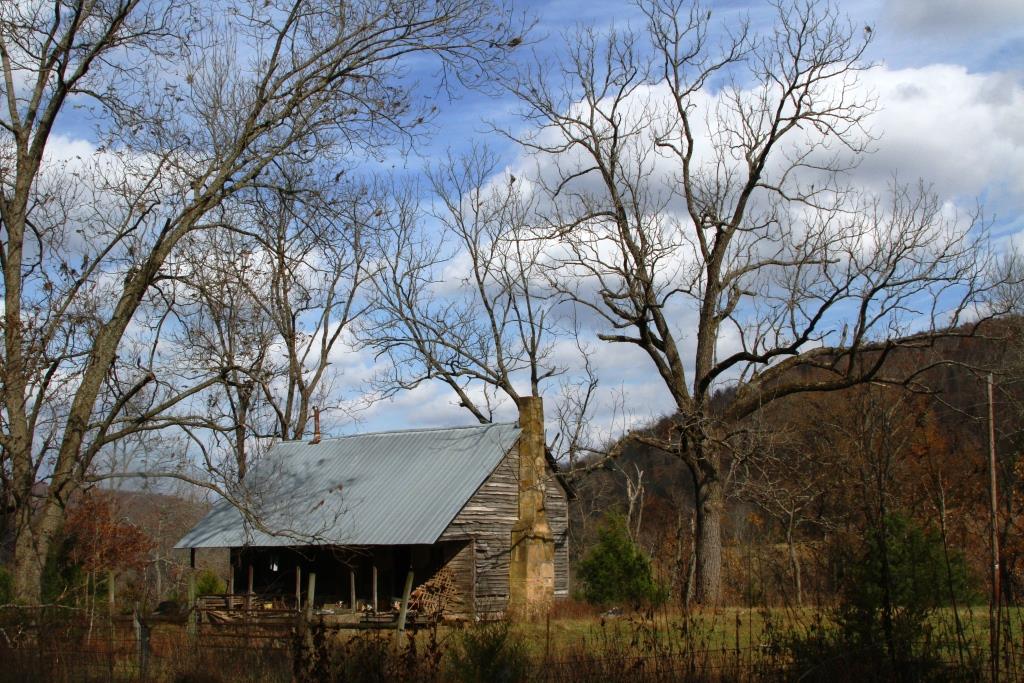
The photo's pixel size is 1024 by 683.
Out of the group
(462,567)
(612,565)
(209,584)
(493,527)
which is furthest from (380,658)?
(209,584)

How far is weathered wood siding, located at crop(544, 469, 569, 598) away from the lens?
92.3 feet

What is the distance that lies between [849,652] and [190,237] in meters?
10.8

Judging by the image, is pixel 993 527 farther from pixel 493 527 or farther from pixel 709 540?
pixel 493 527

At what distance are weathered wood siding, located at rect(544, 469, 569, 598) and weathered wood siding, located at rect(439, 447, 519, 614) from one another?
1.98 metres

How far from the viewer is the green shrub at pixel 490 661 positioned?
8.67 m

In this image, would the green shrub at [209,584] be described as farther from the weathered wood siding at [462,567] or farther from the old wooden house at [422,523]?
the weathered wood siding at [462,567]

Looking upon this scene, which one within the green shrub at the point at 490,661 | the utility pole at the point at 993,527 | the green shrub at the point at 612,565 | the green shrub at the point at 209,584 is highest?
the utility pole at the point at 993,527

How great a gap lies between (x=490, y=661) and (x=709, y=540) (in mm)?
15637

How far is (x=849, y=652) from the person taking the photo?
687 cm

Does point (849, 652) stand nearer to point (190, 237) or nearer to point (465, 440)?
point (190, 237)

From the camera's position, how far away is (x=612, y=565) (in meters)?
27.4

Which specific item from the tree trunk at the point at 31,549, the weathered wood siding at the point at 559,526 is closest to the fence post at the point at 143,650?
the tree trunk at the point at 31,549

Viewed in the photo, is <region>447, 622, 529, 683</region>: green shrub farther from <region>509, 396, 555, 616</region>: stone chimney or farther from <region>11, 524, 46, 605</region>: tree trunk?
<region>509, 396, 555, 616</region>: stone chimney

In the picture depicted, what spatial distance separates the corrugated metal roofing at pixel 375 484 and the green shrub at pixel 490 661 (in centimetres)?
1378
